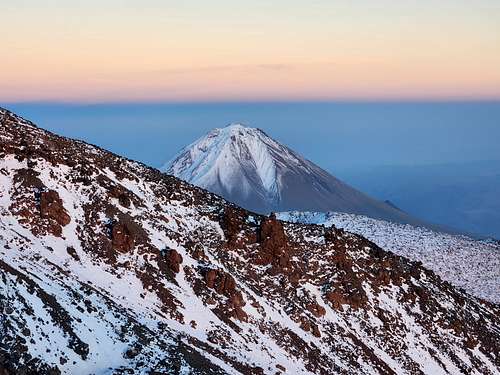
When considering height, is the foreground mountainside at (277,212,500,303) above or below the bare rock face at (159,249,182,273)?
above

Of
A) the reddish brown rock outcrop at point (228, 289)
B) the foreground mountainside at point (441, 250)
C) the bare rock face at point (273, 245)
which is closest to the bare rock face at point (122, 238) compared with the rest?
the reddish brown rock outcrop at point (228, 289)

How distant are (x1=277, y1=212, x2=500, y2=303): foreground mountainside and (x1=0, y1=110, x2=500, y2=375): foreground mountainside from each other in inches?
807

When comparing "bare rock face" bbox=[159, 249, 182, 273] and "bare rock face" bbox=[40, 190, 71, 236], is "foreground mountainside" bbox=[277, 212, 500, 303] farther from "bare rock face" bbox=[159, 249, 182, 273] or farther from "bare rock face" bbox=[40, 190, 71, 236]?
"bare rock face" bbox=[40, 190, 71, 236]

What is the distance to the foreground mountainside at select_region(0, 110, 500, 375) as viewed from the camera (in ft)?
105

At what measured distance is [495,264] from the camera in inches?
3698

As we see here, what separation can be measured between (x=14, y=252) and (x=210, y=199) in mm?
24889

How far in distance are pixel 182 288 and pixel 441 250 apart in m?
59.9

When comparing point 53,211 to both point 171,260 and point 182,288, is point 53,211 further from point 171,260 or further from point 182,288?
point 182,288

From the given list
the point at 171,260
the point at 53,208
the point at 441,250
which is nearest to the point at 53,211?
the point at 53,208

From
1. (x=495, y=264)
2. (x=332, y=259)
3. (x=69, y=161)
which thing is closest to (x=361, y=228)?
(x=495, y=264)

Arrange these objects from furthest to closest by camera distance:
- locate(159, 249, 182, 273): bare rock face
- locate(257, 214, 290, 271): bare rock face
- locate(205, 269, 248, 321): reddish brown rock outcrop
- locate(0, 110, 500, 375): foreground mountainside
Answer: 1. locate(257, 214, 290, 271): bare rock face
2. locate(159, 249, 182, 273): bare rock face
3. locate(205, 269, 248, 321): reddish brown rock outcrop
4. locate(0, 110, 500, 375): foreground mountainside

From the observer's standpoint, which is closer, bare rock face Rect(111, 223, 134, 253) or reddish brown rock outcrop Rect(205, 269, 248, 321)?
bare rock face Rect(111, 223, 134, 253)

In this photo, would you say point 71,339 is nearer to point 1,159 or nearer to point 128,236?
point 128,236

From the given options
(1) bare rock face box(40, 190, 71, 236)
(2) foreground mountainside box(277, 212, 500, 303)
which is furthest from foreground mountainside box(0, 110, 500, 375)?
(2) foreground mountainside box(277, 212, 500, 303)
